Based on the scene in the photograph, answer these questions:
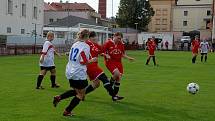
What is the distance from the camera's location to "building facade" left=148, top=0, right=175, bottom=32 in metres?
120

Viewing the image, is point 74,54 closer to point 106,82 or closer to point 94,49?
point 94,49

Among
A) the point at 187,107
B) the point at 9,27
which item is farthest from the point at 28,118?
the point at 9,27

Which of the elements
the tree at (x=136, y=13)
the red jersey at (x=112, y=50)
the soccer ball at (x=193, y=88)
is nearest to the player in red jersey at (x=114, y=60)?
the red jersey at (x=112, y=50)

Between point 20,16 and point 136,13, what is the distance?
51.3 meters

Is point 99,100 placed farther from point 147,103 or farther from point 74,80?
point 74,80

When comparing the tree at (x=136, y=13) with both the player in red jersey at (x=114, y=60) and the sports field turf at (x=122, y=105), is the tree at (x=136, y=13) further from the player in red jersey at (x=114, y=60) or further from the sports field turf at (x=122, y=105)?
the player in red jersey at (x=114, y=60)

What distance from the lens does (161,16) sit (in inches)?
4766

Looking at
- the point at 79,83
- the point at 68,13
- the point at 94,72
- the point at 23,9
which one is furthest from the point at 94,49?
the point at 68,13

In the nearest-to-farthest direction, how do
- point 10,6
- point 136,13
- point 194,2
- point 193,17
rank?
point 10,6, point 136,13, point 193,17, point 194,2

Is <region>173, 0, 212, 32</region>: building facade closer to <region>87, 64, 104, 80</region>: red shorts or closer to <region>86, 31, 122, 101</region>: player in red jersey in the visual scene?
<region>86, 31, 122, 101</region>: player in red jersey

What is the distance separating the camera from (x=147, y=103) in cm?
1257

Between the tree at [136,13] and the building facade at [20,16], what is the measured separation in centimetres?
4226

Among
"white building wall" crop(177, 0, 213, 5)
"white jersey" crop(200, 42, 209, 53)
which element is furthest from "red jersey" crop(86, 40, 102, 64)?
"white building wall" crop(177, 0, 213, 5)

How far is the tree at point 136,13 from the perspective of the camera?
112312 millimetres
